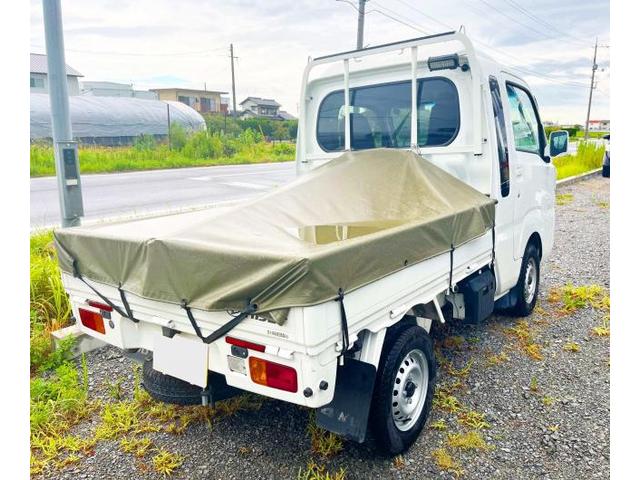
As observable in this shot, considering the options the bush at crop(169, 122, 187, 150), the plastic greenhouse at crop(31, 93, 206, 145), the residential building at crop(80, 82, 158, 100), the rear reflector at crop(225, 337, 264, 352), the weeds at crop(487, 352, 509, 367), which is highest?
the residential building at crop(80, 82, 158, 100)

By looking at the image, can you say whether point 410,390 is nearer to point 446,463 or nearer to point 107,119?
point 446,463

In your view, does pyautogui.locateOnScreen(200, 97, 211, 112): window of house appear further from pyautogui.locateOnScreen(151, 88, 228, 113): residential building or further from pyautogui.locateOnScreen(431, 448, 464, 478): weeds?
pyautogui.locateOnScreen(431, 448, 464, 478): weeds

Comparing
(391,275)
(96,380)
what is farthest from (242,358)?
(96,380)

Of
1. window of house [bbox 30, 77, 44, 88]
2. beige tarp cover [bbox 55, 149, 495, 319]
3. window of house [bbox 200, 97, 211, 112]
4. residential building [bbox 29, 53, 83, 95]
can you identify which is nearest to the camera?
beige tarp cover [bbox 55, 149, 495, 319]

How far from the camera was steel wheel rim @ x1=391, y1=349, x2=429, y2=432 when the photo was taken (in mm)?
2650

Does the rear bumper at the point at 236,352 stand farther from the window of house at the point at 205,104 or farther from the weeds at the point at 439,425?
the window of house at the point at 205,104

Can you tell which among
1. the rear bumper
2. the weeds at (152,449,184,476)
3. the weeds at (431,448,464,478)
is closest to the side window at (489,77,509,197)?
the weeds at (431,448,464,478)

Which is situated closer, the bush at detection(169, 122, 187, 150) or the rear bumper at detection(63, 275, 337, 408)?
the rear bumper at detection(63, 275, 337, 408)

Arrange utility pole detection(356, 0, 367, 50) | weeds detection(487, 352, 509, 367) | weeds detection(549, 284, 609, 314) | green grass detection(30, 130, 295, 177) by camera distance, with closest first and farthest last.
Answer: weeds detection(487, 352, 509, 367) < weeds detection(549, 284, 609, 314) < utility pole detection(356, 0, 367, 50) < green grass detection(30, 130, 295, 177)

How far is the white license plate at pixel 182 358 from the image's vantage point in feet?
7.55

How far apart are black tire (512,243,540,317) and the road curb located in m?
10.2

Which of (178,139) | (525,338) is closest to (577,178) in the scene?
(525,338)

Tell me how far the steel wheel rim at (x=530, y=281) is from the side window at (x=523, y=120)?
1049mm

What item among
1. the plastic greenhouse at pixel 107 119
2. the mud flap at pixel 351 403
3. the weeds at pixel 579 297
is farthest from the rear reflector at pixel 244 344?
the plastic greenhouse at pixel 107 119
